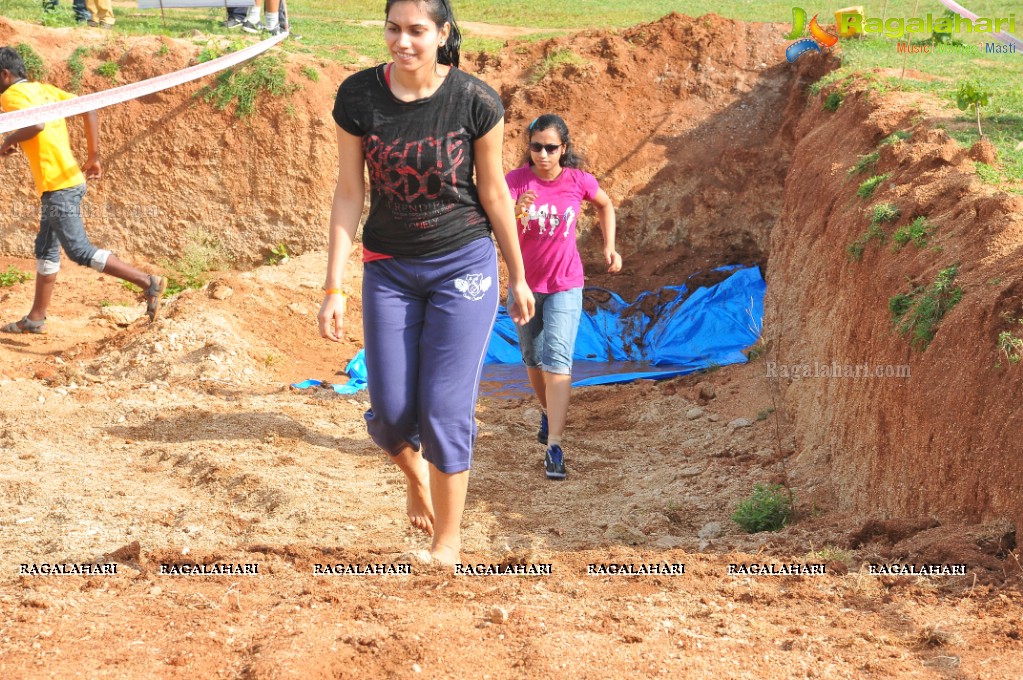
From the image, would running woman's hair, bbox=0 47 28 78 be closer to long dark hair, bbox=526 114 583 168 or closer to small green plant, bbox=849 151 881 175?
long dark hair, bbox=526 114 583 168

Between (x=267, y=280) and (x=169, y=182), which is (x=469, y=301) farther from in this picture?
(x=169, y=182)

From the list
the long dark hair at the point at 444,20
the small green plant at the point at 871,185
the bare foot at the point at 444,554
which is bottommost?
the bare foot at the point at 444,554

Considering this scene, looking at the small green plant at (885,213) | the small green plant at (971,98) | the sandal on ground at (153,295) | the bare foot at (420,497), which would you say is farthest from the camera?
the sandal on ground at (153,295)

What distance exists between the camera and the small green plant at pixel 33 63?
38.7 feet

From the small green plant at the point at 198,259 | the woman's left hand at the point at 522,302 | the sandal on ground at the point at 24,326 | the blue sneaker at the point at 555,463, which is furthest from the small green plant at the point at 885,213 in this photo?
the small green plant at the point at 198,259

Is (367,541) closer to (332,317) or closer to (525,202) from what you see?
(332,317)

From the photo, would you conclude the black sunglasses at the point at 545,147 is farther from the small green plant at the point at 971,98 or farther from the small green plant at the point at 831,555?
the small green plant at the point at 971,98

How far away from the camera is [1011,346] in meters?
4.22

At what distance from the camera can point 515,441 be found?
291 inches

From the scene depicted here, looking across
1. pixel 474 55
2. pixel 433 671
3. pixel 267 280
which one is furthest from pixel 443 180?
pixel 474 55

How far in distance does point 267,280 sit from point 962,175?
7.20 meters

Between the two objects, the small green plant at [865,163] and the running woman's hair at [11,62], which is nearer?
the small green plant at [865,163]

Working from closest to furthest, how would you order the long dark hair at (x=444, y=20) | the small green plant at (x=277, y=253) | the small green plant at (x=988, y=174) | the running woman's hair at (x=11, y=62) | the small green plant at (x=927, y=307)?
1. the long dark hair at (x=444, y=20)
2. the small green plant at (x=927, y=307)
3. the small green plant at (x=988, y=174)
4. the running woman's hair at (x=11, y=62)
5. the small green plant at (x=277, y=253)

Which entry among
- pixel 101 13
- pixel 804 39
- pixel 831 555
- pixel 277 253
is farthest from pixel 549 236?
pixel 101 13
